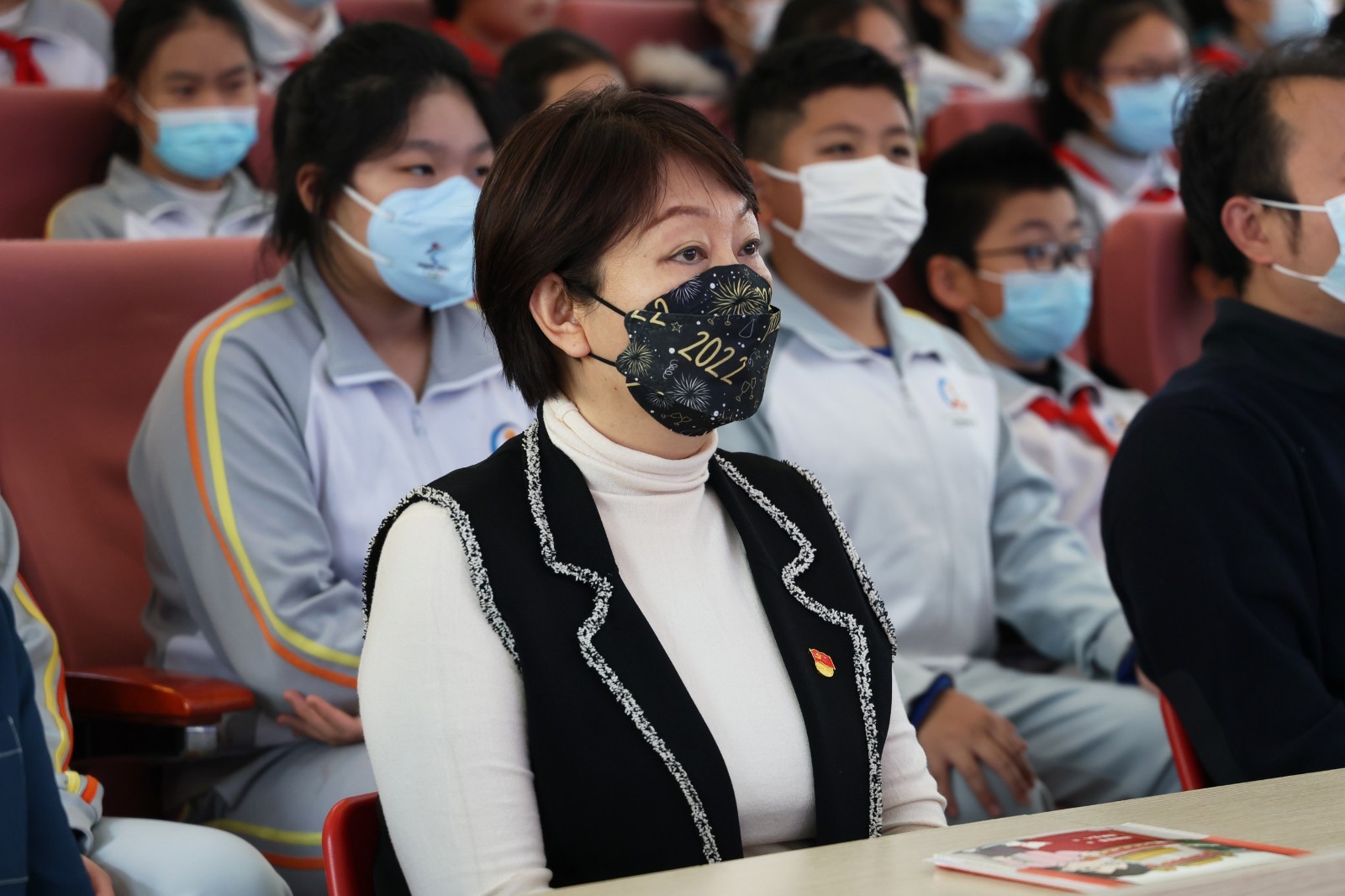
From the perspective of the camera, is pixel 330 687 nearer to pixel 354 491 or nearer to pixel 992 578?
pixel 354 491

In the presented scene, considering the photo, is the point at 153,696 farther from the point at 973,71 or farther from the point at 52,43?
the point at 973,71

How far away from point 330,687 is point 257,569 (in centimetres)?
18

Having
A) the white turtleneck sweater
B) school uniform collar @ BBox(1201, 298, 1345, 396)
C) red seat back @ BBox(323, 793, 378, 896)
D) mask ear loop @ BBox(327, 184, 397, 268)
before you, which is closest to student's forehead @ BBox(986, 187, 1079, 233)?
school uniform collar @ BBox(1201, 298, 1345, 396)

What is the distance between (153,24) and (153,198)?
45cm

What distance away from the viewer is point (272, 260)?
7.99 feet

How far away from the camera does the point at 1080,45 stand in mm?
4199

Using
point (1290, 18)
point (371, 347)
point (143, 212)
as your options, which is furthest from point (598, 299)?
point (1290, 18)

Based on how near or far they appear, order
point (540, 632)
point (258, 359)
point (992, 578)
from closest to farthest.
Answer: point (540, 632)
point (258, 359)
point (992, 578)

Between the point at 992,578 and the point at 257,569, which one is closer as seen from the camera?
the point at 257,569

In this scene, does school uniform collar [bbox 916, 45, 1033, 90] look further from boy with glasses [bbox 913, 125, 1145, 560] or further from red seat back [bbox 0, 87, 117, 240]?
red seat back [bbox 0, 87, 117, 240]

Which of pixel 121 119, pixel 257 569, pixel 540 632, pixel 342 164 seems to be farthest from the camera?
pixel 121 119

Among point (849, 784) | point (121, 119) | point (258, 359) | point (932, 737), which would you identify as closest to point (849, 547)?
point (849, 784)

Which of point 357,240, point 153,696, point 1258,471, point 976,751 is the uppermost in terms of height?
point 357,240

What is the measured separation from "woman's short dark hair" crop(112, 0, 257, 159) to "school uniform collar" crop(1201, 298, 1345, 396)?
7.23ft
